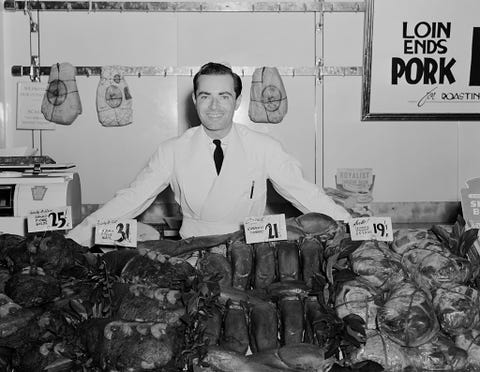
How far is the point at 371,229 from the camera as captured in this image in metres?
1.97

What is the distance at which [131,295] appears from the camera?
157 cm

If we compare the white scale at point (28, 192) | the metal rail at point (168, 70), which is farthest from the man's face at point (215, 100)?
the metal rail at point (168, 70)

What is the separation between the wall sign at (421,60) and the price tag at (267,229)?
275cm

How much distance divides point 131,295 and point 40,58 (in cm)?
330

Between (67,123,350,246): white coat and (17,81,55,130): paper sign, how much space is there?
1.99 metres

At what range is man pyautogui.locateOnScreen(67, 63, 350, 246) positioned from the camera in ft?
8.79

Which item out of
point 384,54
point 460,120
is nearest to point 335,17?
point 384,54

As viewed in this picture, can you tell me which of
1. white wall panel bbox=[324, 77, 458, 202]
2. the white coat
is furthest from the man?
white wall panel bbox=[324, 77, 458, 202]

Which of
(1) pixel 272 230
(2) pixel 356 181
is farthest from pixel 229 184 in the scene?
(2) pixel 356 181

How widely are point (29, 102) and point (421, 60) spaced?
2.95 metres

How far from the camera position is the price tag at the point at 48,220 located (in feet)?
6.38

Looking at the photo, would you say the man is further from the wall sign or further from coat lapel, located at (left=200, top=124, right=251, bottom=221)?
the wall sign

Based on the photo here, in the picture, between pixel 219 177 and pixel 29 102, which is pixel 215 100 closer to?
pixel 219 177

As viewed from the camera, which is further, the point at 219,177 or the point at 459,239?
the point at 219,177
